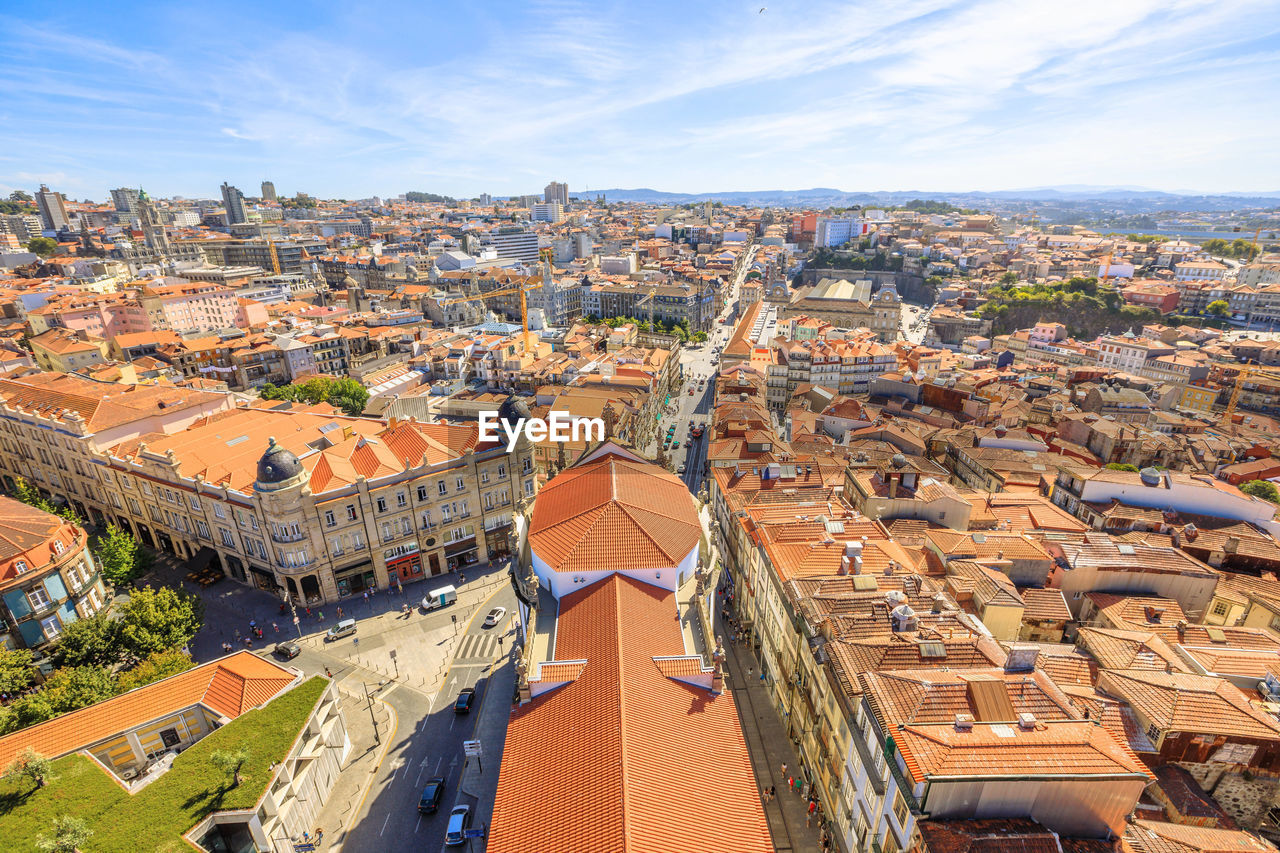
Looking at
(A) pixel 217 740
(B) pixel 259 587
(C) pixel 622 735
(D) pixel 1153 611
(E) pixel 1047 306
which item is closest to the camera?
(C) pixel 622 735

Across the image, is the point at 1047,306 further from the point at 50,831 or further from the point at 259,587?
the point at 50,831

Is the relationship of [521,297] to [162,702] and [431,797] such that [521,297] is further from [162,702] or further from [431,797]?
[431,797]

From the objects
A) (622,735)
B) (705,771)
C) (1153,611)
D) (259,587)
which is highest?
(622,735)

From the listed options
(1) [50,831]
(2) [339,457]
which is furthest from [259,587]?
(1) [50,831]

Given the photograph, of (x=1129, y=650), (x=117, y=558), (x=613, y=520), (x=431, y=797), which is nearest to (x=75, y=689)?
(x=117, y=558)

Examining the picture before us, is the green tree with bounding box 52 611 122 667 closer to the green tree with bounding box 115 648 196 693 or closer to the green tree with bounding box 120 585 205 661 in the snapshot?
the green tree with bounding box 120 585 205 661

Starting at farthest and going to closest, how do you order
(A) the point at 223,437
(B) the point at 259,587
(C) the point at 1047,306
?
(C) the point at 1047,306 → (A) the point at 223,437 → (B) the point at 259,587
